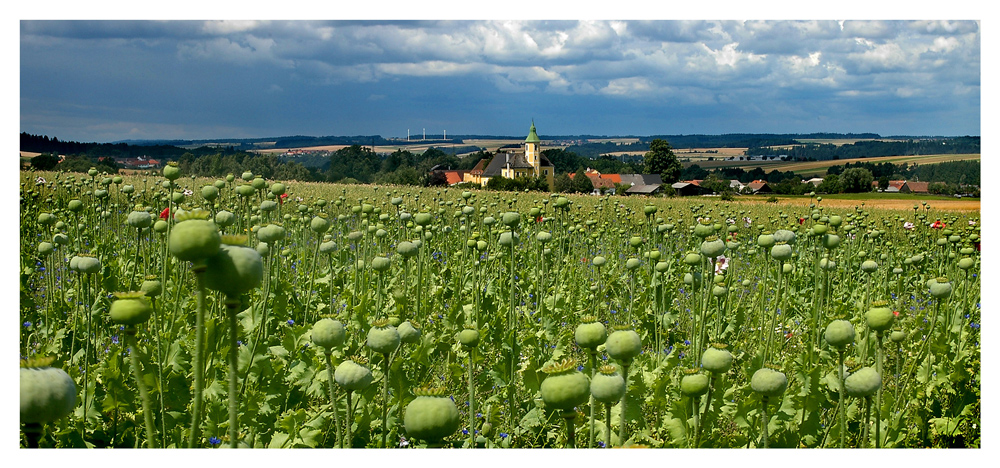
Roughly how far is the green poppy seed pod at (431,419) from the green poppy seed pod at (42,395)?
0.54 meters

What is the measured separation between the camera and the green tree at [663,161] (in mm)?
95938

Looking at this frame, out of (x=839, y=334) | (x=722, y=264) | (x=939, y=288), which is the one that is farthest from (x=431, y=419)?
(x=722, y=264)

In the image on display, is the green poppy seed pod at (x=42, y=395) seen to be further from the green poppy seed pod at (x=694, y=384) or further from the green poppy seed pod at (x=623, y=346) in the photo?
the green poppy seed pod at (x=694, y=384)

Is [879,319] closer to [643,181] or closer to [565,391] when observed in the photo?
[565,391]

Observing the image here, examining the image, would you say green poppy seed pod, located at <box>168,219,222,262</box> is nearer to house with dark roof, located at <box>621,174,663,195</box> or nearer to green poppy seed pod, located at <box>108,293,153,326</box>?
green poppy seed pod, located at <box>108,293,153,326</box>

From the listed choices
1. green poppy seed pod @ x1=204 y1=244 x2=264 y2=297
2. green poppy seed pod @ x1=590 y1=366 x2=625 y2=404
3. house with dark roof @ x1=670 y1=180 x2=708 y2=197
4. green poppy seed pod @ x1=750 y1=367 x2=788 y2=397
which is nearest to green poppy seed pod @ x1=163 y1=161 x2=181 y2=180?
green poppy seed pod @ x1=204 y1=244 x2=264 y2=297

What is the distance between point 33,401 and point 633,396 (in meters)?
2.15

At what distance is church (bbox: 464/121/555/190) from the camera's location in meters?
105

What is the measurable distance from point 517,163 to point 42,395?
111 m

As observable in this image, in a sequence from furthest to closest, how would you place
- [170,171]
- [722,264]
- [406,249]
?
[722,264] → [170,171] → [406,249]

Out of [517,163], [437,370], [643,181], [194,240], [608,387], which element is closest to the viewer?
[194,240]

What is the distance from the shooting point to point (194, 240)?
3.28 feet

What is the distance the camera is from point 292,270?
20.5 ft

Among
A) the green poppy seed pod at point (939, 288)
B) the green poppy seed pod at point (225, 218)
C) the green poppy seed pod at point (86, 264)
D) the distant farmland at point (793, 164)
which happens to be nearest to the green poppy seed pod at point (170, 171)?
the green poppy seed pod at point (225, 218)
